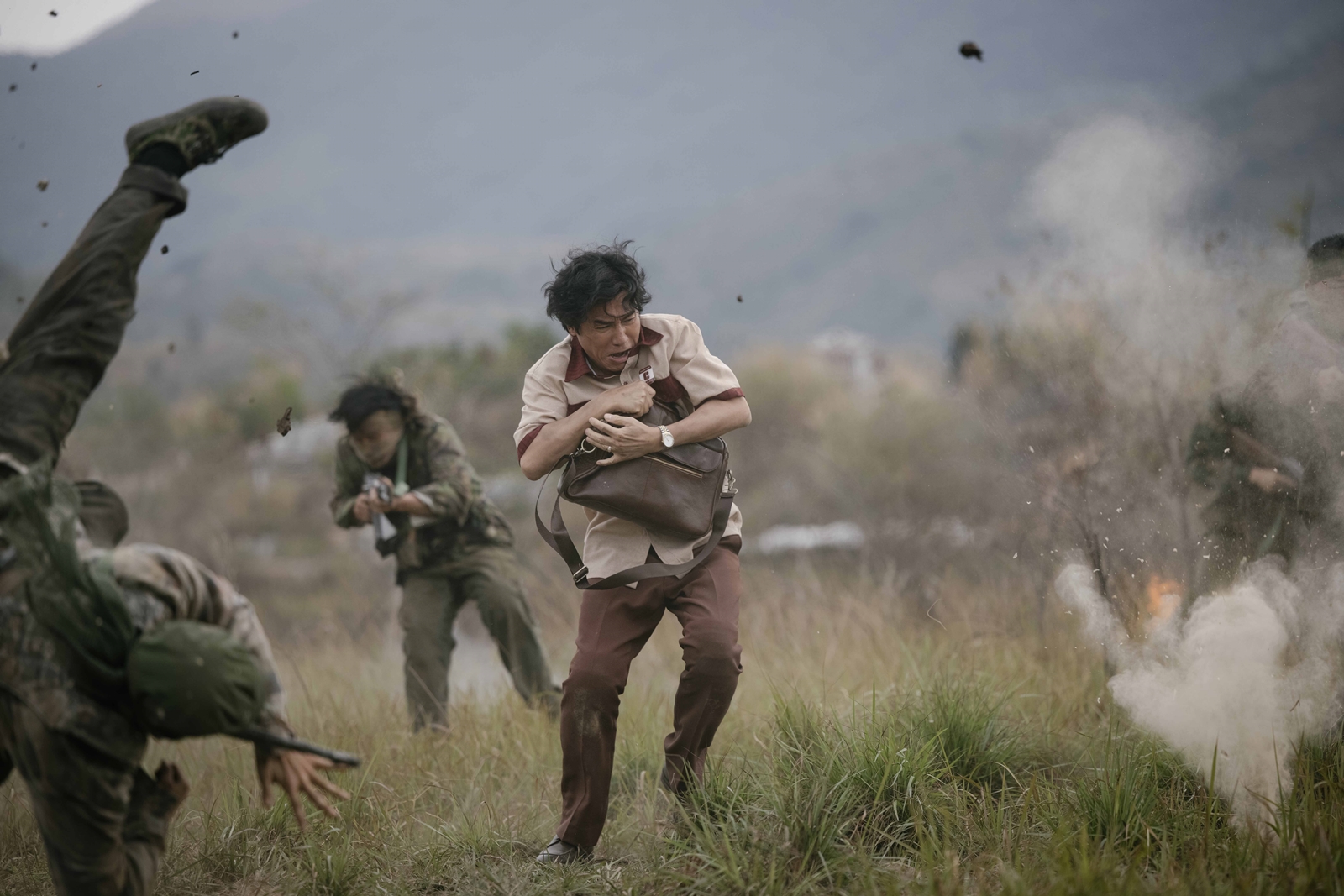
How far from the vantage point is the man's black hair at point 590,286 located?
3.46m

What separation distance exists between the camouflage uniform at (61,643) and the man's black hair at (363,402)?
2496 millimetres

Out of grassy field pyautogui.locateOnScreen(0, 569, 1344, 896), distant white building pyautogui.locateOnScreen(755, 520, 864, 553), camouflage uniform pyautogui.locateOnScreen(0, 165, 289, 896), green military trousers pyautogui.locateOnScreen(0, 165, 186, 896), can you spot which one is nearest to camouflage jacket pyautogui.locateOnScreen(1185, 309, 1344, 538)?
grassy field pyautogui.locateOnScreen(0, 569, 1344, 896)

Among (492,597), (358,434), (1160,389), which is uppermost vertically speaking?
(358,434)

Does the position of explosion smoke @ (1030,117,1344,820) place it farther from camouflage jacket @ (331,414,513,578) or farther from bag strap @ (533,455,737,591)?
camouflage jacket @ (331,414,513,578)

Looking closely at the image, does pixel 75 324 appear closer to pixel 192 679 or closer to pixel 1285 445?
pixel 192 679

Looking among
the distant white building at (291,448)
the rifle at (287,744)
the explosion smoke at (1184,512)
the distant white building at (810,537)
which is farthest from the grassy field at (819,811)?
the distant white building at (291,448)

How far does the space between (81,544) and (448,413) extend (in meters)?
16.3

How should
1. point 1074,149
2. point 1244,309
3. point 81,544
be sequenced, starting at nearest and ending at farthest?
point 81,544 < point 1244,309 < point 1074,149

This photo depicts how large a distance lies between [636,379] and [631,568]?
2.28 feet

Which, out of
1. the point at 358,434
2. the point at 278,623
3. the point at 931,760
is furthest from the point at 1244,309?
the point at 278,623

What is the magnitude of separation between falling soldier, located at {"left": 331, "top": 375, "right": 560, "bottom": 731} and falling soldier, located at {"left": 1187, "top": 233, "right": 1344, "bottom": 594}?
11.3ft

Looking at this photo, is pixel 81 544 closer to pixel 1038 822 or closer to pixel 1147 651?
pixel 1038 822

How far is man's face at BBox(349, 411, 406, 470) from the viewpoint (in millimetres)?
5547

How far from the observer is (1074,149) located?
6383 mm
